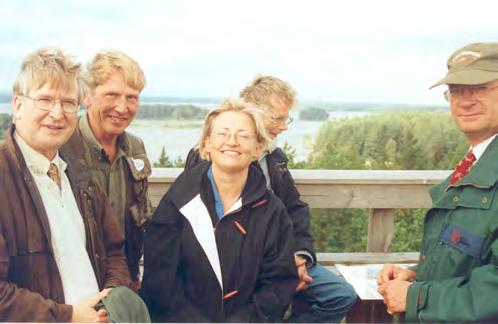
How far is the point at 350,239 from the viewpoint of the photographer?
133 inches

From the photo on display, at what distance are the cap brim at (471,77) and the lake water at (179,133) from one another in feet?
2.11

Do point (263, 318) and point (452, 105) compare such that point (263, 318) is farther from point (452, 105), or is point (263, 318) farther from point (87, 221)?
point (452, 105)

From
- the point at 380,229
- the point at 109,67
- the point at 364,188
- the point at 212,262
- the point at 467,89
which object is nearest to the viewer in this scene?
the point at 467,89

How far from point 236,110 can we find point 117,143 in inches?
23.5

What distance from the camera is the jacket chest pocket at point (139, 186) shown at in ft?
8.38

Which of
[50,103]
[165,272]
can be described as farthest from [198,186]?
[50,103]

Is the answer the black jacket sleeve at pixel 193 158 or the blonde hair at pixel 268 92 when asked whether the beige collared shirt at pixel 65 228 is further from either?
the blonde hair at pixel 268 92

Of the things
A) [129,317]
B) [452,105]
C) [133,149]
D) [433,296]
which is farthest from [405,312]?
[133,149]

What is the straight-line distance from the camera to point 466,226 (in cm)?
200

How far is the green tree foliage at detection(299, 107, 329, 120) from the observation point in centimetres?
278

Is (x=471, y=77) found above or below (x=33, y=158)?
above

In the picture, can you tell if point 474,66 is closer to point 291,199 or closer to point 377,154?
point 291,199

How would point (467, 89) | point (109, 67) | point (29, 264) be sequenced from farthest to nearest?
1. point (109, 67)
2. point (467, 89)
3. point (29, 264)

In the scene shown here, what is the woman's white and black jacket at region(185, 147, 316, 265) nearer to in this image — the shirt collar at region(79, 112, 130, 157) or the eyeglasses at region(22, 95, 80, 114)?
the shirt collar at region(79, 112, 130, 157)
